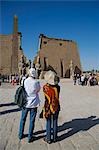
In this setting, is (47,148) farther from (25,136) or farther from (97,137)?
(97,137)

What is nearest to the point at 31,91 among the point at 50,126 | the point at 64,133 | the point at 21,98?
the point at 21,98

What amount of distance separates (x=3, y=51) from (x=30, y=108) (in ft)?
208

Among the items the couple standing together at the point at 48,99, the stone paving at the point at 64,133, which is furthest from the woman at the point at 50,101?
the stone paving at the point at 64,133

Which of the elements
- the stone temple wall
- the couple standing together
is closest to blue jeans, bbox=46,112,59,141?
the couple standing together

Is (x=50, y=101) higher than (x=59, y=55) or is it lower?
lower

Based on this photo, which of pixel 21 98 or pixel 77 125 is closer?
pixel 21 98

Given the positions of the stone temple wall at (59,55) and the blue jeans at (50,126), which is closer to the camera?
the blue jeans at (50,126)

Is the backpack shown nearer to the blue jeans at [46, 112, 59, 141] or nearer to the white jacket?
the white jacket

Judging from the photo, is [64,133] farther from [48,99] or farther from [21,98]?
[21,98]

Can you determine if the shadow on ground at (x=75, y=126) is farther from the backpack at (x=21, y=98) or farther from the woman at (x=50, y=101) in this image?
the backpack at (x=21, y=98)

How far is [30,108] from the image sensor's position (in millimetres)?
6145

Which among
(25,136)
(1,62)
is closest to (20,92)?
(25,136)

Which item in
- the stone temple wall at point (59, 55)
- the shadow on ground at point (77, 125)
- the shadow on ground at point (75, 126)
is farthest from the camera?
the stone temple wall at point (59, 55)

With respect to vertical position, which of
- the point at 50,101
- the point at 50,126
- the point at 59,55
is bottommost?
the point at 50,126
